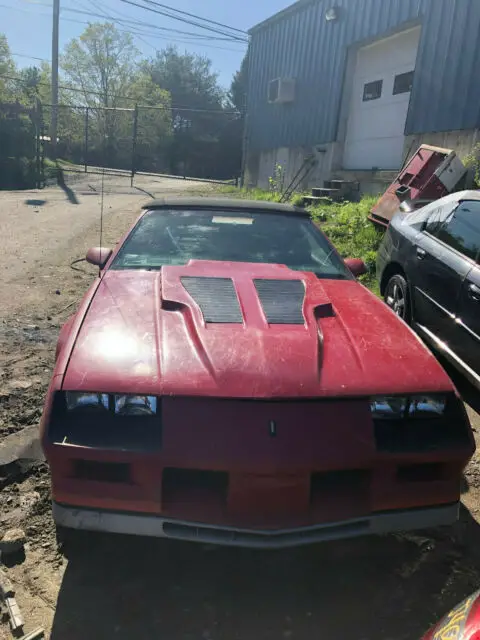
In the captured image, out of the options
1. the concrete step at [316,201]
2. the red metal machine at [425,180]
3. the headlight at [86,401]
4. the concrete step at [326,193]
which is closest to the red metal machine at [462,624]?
the headlight at [86,401]

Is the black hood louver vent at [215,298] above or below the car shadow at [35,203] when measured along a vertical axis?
above

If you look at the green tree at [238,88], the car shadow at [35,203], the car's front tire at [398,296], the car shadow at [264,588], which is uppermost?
the green tree at [238,88]

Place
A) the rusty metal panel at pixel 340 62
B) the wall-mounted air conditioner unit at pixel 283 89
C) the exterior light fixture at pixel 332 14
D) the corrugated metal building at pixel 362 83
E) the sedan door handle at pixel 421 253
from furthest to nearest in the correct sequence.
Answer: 1. the wall-mounted air conditioner unit at pixel 283 89
2. the exterior light fixture at pixel 332 14
3. the corrugated metal building at pixel 362 83
4. the rusty metal panel at pixel 340 62
5. the sedan door handle at pixel 421 253

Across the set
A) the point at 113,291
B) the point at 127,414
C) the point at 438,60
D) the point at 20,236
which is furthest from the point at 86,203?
the point at 127,414

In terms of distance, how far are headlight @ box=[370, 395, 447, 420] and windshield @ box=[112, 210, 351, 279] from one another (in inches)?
52.3

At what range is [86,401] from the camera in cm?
204

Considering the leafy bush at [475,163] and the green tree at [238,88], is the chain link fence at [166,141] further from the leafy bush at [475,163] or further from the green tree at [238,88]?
the leafy bush at [475,163]

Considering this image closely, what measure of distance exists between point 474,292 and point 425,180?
4507mm

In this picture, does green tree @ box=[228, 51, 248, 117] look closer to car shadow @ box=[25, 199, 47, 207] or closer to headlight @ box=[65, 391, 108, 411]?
car shadow @ box=[25, 199, 47, 207]

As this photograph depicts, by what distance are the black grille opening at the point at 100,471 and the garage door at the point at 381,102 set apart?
35.6 feet

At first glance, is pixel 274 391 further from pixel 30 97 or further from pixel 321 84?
pixel 30 97

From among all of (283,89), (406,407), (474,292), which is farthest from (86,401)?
(283,89)

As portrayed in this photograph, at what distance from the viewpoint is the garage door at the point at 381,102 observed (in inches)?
450

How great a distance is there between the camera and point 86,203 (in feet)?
49.2
